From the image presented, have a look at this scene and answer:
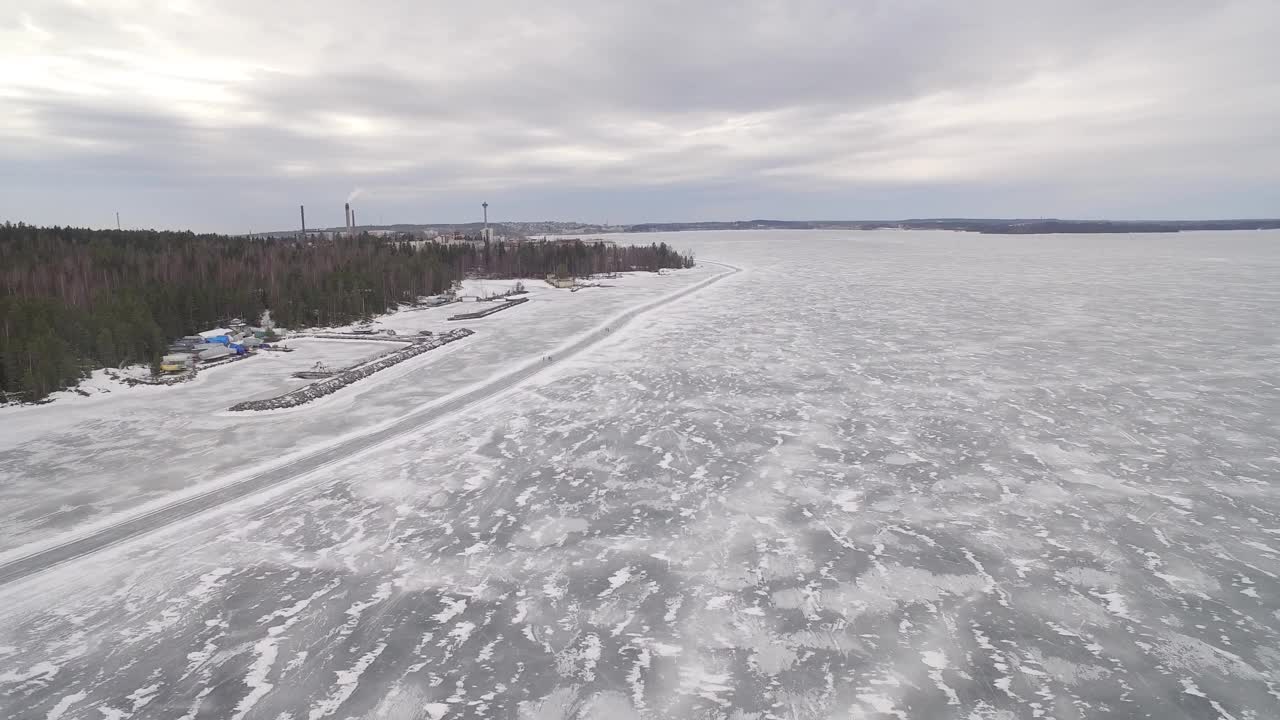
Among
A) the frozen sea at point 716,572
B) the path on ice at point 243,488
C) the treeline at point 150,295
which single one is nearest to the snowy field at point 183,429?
the frozen sea at point 716,572

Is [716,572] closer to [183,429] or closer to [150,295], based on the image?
[183,429]

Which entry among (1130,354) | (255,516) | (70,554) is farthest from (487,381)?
(1130,354)

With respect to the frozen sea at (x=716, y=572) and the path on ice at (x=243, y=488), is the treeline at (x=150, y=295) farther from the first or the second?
the path on ice at (x=243, y=488)

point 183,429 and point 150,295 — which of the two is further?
point 150,295

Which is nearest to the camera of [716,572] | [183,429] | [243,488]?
[716,572]

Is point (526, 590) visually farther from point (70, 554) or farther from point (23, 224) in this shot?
point (23, 224)

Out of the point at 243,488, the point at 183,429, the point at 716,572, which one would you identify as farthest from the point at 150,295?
the point at 716,572
